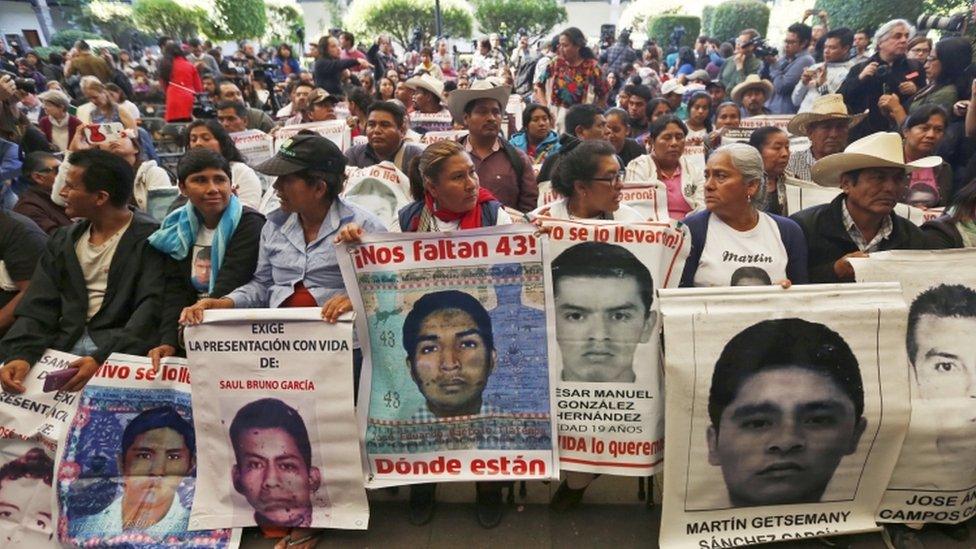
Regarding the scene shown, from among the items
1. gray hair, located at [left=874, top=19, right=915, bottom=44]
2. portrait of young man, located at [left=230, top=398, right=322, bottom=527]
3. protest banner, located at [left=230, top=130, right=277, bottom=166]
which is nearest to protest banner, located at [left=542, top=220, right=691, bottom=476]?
portrait of young man, located at [left=230, top=398, right=322, bottom=527]

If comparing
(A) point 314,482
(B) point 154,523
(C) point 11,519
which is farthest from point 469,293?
(C) point 11,519

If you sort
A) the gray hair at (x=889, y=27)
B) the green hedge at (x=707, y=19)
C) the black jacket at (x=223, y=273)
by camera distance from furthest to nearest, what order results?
the green hedge at (x=707, y=19), the gray hair at (x=889, y=27), the black jacket at (x=223, y=273)

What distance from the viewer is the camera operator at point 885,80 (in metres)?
6.03

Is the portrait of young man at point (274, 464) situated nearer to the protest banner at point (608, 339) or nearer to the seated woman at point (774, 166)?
the protest banner at point (608, 339)

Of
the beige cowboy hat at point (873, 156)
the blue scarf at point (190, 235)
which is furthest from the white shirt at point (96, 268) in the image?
the beige cowboy hat at point (873, 156)

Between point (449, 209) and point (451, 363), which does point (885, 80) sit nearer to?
point (449, 209)

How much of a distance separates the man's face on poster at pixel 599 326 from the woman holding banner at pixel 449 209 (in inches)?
18.7

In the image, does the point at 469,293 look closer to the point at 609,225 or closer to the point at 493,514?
the point at 609,225

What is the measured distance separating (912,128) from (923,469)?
3.03m

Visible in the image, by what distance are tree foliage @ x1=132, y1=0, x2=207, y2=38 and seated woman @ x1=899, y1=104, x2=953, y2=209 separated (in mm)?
37532

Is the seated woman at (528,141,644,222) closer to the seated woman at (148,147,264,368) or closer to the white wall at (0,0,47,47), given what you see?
the seated woman at (148,147,264,368)

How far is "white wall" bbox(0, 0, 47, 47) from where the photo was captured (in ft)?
120

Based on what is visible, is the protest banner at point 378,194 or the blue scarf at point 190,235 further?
the protest banner at point 378,194

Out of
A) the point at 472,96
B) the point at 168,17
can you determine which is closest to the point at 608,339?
the point at 472,96
